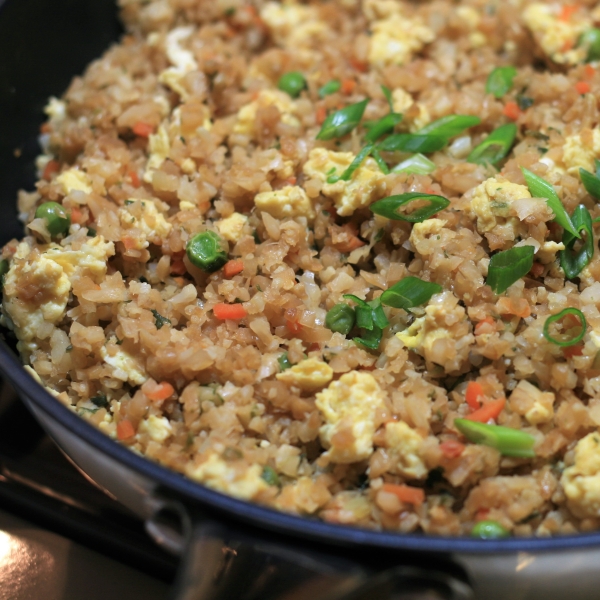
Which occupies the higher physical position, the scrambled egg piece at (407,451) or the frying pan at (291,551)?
the frying pan at (291,551)

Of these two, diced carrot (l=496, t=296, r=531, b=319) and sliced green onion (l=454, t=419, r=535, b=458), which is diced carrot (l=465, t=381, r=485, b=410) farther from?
diced carrot (l=496, t=296, r=531, b=319)

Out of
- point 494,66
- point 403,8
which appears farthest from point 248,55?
point 494,66

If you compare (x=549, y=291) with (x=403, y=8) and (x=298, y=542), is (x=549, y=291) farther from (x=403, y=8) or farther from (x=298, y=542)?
(x=403, y=8)

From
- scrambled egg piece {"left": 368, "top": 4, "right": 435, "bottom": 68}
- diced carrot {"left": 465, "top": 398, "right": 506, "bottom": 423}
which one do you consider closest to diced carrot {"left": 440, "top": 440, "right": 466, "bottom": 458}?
diced carrot {"left": 465, "top": 398, "right": 506, "bottom": 423}

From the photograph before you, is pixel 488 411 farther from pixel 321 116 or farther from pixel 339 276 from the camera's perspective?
pixel 321 116

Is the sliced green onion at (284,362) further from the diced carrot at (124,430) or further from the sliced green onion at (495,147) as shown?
the sliced green onion at (495,147)

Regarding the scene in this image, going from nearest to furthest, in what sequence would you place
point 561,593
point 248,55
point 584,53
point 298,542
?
point 298,542, point 561,593, point 584,53, point 248,55

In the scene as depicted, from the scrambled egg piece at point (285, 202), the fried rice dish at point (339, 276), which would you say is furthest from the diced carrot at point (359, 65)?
the scrambled egg piece at point (285, 202)
